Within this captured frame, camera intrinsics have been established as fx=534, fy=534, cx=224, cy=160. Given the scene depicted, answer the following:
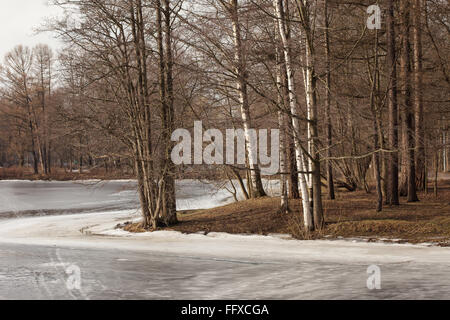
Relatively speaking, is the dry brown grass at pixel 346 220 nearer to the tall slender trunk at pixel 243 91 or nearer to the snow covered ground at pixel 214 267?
the snow covered ground at pixel 214 267

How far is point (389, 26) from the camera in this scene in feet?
54.4

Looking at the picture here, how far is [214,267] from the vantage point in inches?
431

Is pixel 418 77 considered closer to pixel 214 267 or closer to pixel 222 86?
pixel 222 86

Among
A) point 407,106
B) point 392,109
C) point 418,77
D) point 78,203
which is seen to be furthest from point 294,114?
point 78,203

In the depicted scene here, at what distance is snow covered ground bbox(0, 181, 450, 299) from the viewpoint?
28.2ft

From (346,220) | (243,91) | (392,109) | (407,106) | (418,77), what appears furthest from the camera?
(418,77)

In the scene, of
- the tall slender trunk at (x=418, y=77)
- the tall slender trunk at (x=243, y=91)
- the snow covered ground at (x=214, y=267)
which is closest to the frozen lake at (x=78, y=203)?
the tall slender trunk at (x=243, y=91)

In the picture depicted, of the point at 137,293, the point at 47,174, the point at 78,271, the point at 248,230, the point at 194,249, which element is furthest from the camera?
the point at 47,174

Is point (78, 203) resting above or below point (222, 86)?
below

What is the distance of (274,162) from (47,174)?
151 feet

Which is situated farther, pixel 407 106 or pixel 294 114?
pixel 407 106

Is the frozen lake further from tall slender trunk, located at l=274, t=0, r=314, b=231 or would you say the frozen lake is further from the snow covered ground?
tall slender trunk, located at l=274, t=0, r=314, b=231
